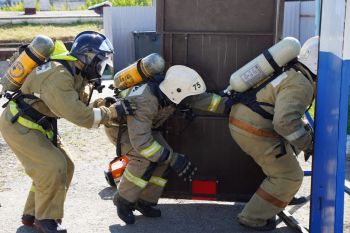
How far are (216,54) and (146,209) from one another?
5.04 ft

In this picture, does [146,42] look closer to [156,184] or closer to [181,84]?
[156,184]

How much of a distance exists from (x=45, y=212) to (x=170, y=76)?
1.52m

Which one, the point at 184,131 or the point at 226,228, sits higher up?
the point at 184,131

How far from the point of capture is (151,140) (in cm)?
464

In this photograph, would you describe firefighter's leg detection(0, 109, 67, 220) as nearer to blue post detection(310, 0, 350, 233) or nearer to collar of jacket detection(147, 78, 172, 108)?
collar of jacket detection(147, 78, 172, 108)

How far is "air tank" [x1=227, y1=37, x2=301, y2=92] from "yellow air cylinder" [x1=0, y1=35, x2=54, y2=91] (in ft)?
5.09

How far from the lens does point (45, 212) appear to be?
4.62 meters

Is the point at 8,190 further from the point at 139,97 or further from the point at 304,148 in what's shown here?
the point at 304,148

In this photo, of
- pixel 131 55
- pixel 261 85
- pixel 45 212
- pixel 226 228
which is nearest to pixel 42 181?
pixel 45 212

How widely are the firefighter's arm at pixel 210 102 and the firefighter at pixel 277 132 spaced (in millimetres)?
144

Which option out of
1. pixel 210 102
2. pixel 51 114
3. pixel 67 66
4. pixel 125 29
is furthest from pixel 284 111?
pixel 125 29

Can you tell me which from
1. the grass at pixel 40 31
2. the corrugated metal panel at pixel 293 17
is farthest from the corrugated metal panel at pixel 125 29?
the grass at pixel 40 31

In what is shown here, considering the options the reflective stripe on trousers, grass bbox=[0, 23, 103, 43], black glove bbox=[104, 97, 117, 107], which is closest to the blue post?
black glove bbox=[104, 97, 117, 107]

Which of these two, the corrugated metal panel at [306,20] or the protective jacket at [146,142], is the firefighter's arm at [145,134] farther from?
the corrugated metal panel at [306,20]
